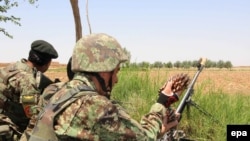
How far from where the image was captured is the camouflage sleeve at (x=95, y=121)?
2523 mm


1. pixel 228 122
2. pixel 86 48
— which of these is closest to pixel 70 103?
pixel 86 48

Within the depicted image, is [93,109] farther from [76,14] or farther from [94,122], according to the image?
[76,14]

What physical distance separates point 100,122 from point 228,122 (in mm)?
4720

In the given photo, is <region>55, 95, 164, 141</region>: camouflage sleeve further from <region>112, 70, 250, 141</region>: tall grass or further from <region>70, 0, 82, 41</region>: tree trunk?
<region>70, 0, 82, 41</region>: tree trunk

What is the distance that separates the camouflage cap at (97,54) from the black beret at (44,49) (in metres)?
2.51

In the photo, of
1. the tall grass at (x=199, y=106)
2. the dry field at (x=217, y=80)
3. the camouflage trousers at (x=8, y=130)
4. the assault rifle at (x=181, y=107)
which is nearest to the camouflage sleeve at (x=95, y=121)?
the assault rifle at (x=181, y=107)

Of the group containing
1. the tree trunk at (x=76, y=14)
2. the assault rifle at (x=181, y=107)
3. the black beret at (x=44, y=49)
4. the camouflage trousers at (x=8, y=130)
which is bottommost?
the camouflage trousers at (x=8, y=130)

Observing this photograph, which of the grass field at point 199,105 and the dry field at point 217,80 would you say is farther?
the dry field at point 217,80

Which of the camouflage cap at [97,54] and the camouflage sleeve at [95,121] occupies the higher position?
the camouflage cap at [97,54]

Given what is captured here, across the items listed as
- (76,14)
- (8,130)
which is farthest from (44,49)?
(76,14)

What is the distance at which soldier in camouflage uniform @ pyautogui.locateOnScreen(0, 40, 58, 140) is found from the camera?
500cm

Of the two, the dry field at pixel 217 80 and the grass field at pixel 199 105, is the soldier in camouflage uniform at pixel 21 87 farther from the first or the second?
the grass field at pixel 199 105

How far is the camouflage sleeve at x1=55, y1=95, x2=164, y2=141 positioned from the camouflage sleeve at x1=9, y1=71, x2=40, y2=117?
2.43m

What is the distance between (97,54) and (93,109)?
390 mm
